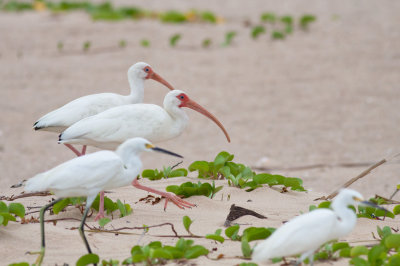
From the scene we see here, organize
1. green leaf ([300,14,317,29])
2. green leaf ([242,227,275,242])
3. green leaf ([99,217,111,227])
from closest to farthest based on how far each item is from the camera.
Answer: green leaf ([242,227,275,242])
green leaf ([99,217,111,227])
green leaf ([300,14,317,29])

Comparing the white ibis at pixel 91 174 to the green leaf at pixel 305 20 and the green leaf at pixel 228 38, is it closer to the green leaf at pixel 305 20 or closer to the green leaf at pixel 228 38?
the green leaf at pixel 228 38

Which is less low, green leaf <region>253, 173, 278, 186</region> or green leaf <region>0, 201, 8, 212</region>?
green leaf <region>253, 173, 278, 186</region>

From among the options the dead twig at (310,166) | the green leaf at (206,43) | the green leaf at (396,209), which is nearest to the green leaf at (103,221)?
the green leaf at (396,209)

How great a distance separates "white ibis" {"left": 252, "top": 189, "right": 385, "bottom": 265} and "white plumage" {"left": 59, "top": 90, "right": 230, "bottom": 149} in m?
2.14

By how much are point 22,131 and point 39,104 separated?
1114 millimetres

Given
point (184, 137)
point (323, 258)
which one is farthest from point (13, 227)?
point (184, 137)

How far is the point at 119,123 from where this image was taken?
568 cm

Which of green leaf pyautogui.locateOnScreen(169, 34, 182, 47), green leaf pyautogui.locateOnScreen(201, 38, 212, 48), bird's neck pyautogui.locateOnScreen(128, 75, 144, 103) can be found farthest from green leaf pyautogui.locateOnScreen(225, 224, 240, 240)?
green leaf pyautogui.locateOnScreen(169, 34, 182, 47)

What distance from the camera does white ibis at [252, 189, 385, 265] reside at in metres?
3.71

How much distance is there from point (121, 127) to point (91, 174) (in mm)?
1447

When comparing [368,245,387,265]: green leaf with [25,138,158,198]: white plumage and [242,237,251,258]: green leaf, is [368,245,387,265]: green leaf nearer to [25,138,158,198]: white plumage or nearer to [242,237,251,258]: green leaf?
[242,237,251,258]: green leaf

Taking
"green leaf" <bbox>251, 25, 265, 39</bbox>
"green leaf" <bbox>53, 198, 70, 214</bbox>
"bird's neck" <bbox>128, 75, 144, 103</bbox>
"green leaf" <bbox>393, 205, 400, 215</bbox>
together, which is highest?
"green leaf" <bbox>251, 25, 265, 39</bbox>

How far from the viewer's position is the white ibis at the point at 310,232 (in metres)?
3.71

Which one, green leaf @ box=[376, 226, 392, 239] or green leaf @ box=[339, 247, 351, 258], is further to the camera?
green leaf @ box=[376, 226, 392, 239]
